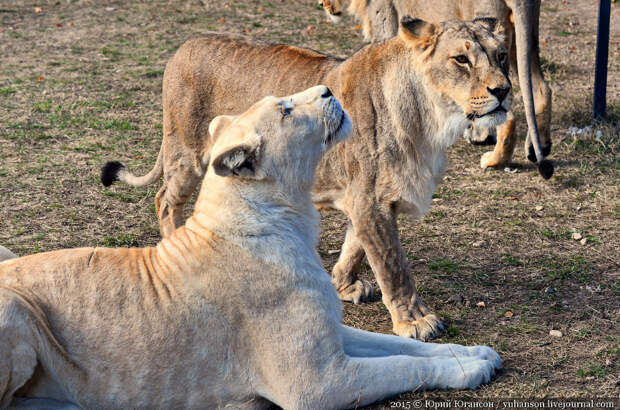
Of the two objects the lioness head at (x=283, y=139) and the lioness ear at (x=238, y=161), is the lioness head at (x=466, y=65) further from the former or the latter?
the lioness ear at (x=238, y=161)

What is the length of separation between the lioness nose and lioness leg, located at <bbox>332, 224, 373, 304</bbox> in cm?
111

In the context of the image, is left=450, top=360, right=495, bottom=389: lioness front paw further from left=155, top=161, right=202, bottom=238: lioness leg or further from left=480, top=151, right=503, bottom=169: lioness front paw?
left=480, top=151, right=503, bottom=169: lioness front paw

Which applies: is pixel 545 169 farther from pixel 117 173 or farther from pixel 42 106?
pixel 42 106

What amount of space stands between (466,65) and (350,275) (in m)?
1.36

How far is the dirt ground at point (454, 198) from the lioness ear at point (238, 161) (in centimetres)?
116

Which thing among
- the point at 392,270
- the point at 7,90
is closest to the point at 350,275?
the point at 392,270

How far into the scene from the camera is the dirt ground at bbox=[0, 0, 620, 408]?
4301mm

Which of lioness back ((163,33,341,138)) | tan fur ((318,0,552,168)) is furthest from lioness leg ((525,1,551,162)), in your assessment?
lioness back ((163,33,341,138))

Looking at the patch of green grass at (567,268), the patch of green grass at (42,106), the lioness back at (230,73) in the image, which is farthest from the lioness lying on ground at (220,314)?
the patch of green grass at (42,106)

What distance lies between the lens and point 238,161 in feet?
10.9

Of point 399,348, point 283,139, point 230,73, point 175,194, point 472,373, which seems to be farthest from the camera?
point 175,194

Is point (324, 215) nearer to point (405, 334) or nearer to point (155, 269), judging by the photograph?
point (405, 334)

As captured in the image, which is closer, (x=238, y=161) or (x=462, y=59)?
(x=238, y=161)

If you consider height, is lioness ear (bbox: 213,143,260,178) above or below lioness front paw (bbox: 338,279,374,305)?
above
